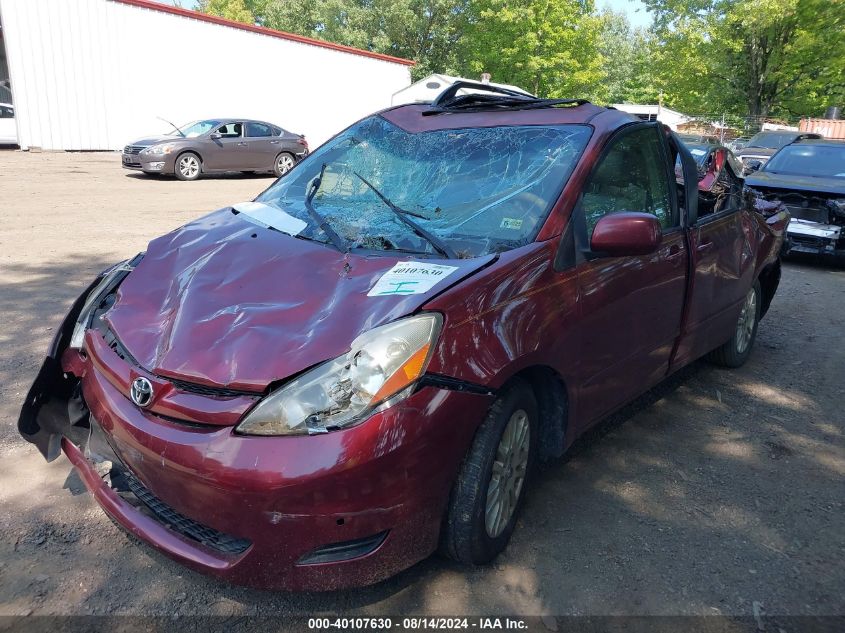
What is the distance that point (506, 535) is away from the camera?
111 inches

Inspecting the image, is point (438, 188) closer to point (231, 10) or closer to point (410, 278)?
point (410, 278)

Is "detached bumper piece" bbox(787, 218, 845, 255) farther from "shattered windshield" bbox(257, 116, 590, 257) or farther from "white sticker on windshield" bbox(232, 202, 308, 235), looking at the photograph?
"white sticker on windshield" bbox(232, 202, 308, 235)

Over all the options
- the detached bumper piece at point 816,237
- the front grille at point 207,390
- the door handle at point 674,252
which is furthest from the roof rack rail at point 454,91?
the detached bumper piece at point 816,237

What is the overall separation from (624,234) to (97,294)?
2326mm

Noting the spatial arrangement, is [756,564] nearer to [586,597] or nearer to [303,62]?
[586,597]

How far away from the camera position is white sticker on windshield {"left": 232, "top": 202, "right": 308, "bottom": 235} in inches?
129

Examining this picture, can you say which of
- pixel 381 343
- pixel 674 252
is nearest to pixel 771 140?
pixel 674 252

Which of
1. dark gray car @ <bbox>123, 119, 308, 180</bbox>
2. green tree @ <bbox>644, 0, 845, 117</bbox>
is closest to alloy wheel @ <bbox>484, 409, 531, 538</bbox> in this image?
dark gray car @ <bbox>123, 119, 308, 180</bbox>

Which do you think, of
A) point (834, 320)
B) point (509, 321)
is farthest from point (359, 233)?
point (834, 320)

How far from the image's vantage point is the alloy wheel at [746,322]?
502 cm

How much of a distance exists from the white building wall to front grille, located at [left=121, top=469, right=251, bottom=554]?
22.4 meters

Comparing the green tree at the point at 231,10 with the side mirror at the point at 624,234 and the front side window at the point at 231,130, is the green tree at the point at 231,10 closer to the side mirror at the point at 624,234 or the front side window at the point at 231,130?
the front side window at the point at 231,130

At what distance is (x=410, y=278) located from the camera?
8.52 feet

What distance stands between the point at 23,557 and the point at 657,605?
7.95 ft
